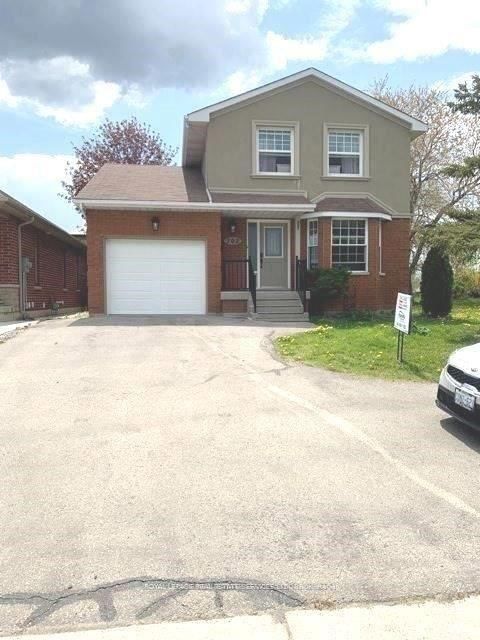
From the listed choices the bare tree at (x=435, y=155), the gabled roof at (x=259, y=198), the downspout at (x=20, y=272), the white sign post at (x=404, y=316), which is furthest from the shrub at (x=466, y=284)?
the downspout at (x=20, y=272)

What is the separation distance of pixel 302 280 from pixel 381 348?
20.5ft

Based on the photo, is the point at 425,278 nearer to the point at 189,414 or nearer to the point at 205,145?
the point at 205,145

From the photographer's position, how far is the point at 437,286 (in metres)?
14.5

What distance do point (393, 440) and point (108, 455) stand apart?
114 inches

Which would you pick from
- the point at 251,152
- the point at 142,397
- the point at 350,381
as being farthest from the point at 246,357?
the point at 251,152

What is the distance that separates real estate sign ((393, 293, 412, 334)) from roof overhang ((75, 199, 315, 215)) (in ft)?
23.6

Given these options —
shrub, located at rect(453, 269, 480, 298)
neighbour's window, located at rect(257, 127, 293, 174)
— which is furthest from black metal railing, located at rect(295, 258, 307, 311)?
shrub, located at rect(453, 269, 480, 298)

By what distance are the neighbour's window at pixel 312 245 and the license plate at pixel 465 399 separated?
10.9 metres

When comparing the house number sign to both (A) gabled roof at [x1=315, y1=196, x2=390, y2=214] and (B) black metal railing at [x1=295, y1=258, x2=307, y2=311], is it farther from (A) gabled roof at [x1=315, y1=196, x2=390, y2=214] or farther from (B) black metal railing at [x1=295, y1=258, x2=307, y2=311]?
(A) gabled roof at [x1=315, y1=196, x2=390, y2=214]

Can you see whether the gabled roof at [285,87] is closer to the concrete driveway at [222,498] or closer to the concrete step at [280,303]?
the concrete step at [280,303]

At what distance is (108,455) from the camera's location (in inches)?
193

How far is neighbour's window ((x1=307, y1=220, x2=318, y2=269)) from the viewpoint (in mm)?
16297

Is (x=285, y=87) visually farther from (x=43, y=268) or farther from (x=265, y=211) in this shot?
(x=43, y=268)

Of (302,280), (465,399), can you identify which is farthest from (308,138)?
(465,399)
